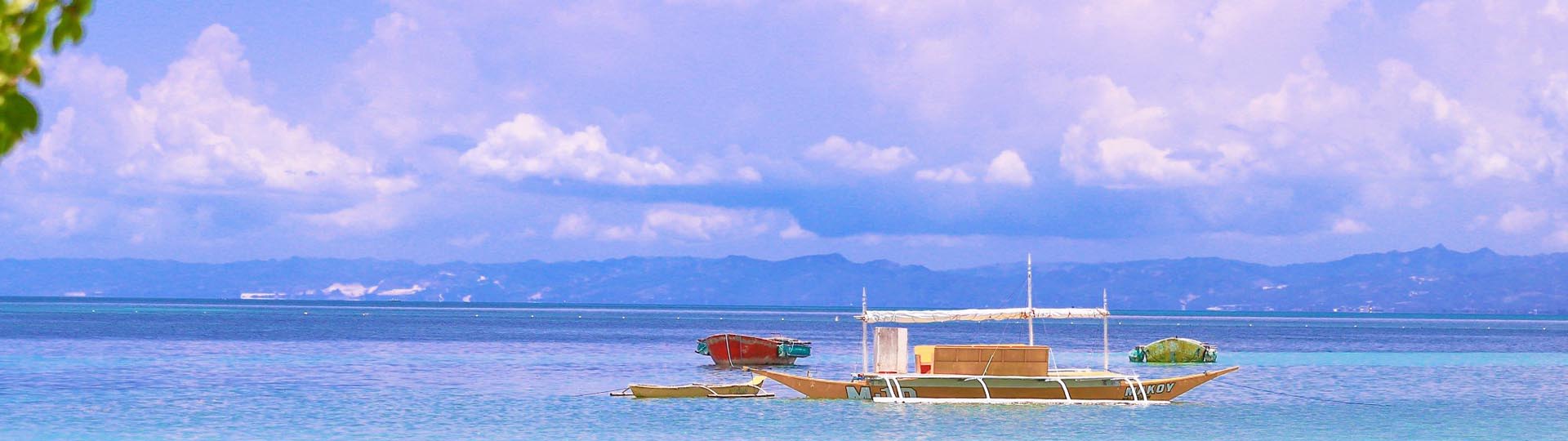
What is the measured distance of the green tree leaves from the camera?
331 centimetres

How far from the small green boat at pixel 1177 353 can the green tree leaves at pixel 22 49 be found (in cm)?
8705

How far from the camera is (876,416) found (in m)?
43.2

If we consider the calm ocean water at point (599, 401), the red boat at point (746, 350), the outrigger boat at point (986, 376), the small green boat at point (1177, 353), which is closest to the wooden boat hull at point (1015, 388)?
the outrigger boat at point (986, 376)

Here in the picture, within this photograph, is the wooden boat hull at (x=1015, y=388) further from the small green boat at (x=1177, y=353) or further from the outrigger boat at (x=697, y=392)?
the small green boat at (x=1177, y=353)

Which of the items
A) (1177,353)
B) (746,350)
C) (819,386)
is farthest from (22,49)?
(1177,353)

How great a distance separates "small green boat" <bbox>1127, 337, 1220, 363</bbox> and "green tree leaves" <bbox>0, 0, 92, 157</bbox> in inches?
3427

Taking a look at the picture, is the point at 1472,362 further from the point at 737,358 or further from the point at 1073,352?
the point at 737,358

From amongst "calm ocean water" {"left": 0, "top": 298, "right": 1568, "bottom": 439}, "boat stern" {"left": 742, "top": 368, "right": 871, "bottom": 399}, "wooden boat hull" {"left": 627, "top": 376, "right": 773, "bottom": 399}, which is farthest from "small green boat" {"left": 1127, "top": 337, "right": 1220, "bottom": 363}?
"wooden boat hull" {"left": 627, "top": 376, "right": 773, "bottom": 399}

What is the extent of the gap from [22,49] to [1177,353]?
88038 millimetres

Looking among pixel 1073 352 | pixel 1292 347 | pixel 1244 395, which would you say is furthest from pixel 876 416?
pixel 1292 347

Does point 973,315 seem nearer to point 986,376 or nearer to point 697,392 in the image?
point 986,376

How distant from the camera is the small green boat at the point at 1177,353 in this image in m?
87.5

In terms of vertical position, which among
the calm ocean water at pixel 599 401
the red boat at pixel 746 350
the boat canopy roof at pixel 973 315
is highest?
the boat canopy roof at pixel 973 315

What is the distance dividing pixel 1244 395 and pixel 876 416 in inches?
748
